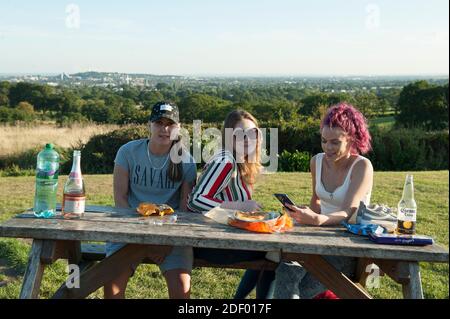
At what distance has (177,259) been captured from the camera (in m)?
2.94

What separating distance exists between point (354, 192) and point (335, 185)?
0.23 metres

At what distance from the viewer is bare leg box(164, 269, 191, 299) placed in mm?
2893

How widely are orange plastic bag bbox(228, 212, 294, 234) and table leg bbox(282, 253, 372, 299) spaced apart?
0.67ft

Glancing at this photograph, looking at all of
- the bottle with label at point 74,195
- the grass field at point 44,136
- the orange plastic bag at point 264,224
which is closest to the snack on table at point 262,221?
the orange plastic bag at point 264,224

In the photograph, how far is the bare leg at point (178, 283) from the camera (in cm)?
289

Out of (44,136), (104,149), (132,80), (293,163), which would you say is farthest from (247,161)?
(132,80)

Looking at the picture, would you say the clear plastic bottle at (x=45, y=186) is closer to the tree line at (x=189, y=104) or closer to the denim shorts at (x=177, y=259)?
the denim shorts at (x=177, y=259)

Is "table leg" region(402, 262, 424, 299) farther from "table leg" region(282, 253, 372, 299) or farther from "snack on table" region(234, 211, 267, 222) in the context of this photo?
"snack on table" region(234, 211, 267, 222)

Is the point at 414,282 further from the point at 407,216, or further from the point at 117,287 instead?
the point at 117,287

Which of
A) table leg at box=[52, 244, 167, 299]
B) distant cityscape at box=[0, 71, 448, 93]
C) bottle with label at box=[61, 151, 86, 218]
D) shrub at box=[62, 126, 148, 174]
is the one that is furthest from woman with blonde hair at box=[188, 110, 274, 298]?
shrub at box=[62, 126, 148, 174]

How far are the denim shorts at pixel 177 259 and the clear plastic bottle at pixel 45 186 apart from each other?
16.5 inches

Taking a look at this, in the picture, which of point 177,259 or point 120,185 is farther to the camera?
point 120,185
